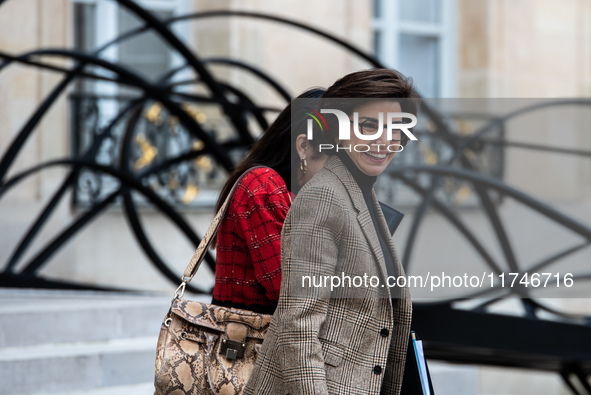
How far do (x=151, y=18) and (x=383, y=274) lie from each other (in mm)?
2823

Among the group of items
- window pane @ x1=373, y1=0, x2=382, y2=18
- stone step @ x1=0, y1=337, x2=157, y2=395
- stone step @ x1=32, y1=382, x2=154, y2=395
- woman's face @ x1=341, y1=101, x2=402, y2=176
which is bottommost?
stone step @ x1=32, y1=382, x2=154, y2=395

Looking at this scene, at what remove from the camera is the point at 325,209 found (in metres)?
1.49

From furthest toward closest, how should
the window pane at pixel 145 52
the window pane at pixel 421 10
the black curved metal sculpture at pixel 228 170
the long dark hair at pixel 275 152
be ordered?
the window pane at pixel 421 10 → the window pane at pixel 145 52 → the black curved metal sculpture at pixel 228 170 → the long dark hair at pixel 275 152

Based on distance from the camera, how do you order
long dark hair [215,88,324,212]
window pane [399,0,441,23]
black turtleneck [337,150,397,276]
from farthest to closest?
window pane [399,0,441,23] < long dark hair [215,88,324,212] < black turtleneck [337,150,397,276]

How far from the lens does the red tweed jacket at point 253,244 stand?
162 cm

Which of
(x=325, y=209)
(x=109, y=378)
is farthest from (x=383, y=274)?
(x=109, y=378)

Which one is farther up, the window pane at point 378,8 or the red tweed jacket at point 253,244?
the window pane at point 378,8

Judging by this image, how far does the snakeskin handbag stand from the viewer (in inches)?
63.3

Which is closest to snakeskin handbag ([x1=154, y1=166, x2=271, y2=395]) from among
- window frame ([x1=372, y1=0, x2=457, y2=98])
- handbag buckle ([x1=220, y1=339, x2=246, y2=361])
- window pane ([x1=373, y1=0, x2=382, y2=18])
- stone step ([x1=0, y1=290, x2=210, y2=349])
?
handbag buckle ([x1=220, y1=339, x2=246, y2=361])

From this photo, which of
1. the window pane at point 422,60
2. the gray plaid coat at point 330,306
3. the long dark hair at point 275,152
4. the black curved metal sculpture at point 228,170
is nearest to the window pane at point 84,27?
the black curved metal sculpture at point 228,170

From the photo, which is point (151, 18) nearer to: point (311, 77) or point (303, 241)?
point (303, 241)

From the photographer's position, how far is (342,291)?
150 centimetres

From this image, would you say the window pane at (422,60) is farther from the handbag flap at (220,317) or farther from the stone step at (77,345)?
the handbag flap at (220,317)

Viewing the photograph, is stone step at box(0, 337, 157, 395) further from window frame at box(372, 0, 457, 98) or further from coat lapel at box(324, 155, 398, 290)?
window frame at box(372, 0, 457, 98)
